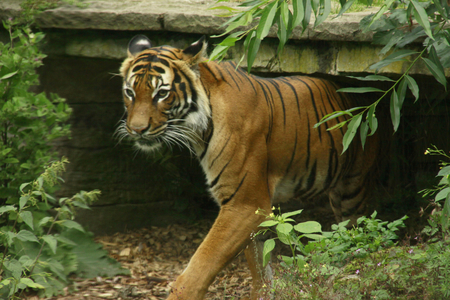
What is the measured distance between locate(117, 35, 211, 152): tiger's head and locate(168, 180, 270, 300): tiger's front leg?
0.51 m

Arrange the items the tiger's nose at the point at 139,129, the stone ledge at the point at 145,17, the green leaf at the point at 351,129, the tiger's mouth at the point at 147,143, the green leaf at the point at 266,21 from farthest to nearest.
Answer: the stone ledge at the point at 145,17 < the tiger's mouth at the point at 147,143 < the tiger's nose at the point at 139,129 < the green leaf at the point at 351,129 < the green leaf at the point at 266,21

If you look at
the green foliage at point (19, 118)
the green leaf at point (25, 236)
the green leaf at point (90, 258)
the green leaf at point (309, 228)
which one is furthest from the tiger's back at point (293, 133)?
the green leaf at point (90, 258)

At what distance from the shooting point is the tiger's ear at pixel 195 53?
9.69ft

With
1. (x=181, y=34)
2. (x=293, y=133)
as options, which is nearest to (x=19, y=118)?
(x=181, y=34)

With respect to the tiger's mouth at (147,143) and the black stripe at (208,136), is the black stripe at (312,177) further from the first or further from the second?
the tiger's mouth at (147,143)

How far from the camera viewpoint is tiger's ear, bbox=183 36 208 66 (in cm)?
295

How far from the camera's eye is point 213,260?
2.85 meters

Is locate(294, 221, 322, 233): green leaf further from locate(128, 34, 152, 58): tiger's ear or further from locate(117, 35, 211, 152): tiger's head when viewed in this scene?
locate(128, 34, 152, 58): tiger's ear

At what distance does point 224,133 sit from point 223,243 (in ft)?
2.31

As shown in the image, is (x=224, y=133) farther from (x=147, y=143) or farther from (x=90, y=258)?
(x=90, y=258)

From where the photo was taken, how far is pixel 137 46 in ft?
10.6

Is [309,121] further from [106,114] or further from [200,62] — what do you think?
[106,114]

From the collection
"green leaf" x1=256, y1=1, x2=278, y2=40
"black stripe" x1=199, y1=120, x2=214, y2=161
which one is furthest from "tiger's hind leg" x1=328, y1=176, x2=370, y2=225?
"green leaf" x1=256, y1=1, x2=278, y2=40

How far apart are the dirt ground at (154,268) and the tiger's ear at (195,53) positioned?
1500 millimetres
